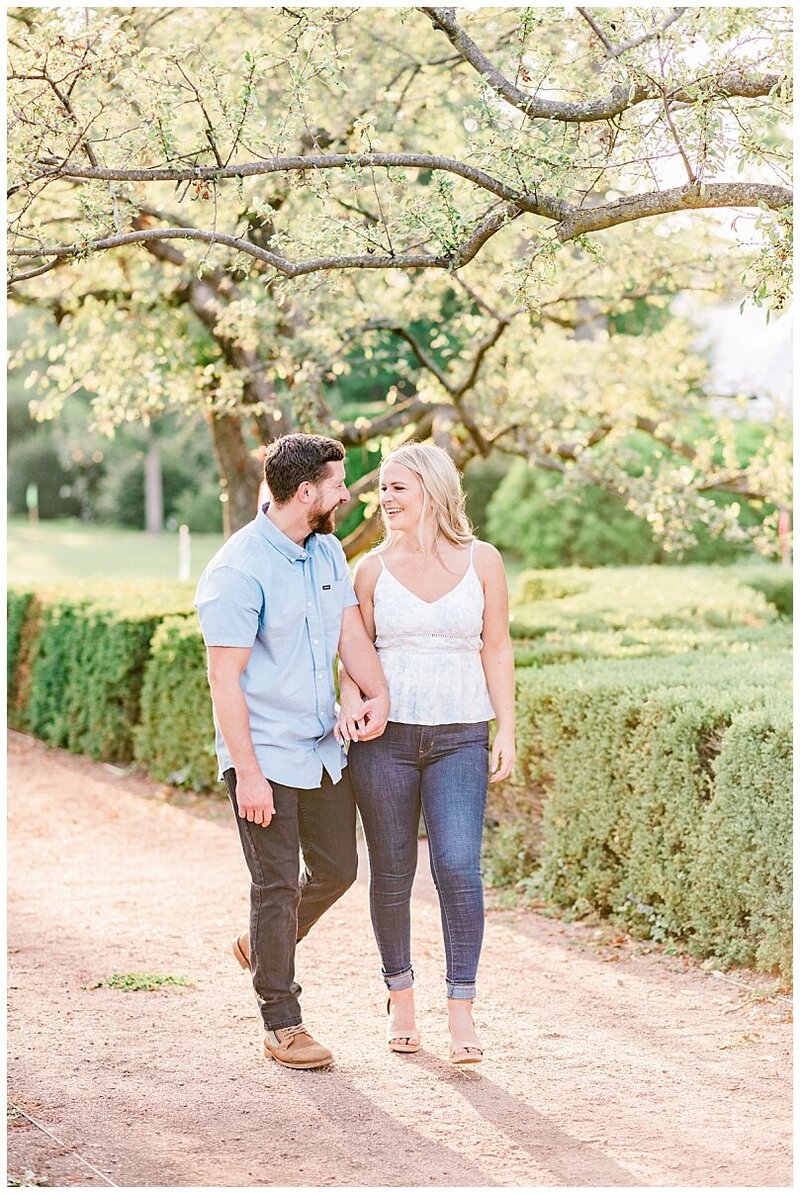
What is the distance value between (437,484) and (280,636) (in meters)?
0.70

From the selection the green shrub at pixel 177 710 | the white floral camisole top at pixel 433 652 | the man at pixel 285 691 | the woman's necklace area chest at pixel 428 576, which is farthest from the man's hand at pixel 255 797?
the green shrub at pixel 177 710

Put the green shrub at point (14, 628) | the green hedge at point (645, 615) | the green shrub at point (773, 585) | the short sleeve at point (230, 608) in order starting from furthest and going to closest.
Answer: the green shrub at point (773, 585) → the green shrub at point (14, 628) → the green hedge at point (645, 615) → the short sleeve at point (230, 608)

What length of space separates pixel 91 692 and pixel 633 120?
26.1ft

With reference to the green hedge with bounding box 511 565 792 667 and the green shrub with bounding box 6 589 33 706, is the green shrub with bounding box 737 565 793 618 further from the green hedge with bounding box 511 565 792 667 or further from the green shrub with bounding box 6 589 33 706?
the green shrub with bounding box 6 589 33 706

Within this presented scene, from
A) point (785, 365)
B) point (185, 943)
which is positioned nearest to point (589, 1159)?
point (185, 943)

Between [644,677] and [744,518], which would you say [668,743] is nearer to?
[644,677]

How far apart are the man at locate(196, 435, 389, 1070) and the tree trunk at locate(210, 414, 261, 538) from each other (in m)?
6.44

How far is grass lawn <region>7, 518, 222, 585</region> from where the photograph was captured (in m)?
31.2

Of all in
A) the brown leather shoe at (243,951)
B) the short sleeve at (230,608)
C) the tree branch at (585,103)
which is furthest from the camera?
the brown leather shoe at (243,951)

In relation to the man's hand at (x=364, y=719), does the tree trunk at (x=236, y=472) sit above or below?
above

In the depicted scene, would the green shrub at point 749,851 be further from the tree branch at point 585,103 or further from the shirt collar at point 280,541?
the tree branch at point 585,103

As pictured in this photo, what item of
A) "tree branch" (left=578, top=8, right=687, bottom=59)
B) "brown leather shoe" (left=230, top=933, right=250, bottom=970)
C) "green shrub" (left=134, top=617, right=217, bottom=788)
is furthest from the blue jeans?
"green shrub" (left=134, top=617, right=217, bottom=788)

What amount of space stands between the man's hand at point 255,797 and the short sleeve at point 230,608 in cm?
40

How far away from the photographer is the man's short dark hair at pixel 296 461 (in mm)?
4293
